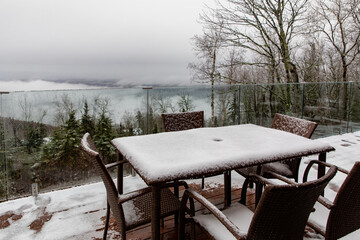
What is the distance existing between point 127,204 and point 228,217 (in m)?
0.68

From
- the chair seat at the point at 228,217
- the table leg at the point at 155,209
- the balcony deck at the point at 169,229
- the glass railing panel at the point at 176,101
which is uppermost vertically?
the glass railing panel at the point at 176,101

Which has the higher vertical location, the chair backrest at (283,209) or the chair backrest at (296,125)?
the chair backrest at (296,125)

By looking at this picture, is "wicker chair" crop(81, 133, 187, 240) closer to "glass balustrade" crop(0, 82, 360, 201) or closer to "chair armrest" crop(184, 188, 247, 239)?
"chair armrest" crop(184, 188, 247, 239)

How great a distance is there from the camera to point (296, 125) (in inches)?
106

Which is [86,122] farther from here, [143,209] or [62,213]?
[143,209]

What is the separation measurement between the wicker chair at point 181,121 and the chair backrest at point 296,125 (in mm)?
897

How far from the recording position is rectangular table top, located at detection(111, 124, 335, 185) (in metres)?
1.52

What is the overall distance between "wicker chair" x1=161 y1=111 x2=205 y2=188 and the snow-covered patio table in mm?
564

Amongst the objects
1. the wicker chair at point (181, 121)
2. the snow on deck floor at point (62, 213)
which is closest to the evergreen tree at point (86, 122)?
the snow on deck floor at point (62, 213)

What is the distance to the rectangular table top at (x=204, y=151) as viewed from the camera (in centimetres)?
152

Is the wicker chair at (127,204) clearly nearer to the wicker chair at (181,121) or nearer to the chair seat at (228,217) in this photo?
the chair seat at (228,217)

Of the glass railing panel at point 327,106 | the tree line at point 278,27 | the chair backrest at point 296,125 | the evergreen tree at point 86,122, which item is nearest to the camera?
the chair backrest at point 296,125

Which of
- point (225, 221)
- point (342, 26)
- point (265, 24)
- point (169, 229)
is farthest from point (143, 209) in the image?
point (342, 26)

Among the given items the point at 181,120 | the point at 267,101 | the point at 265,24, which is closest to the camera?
the point at 181,120
